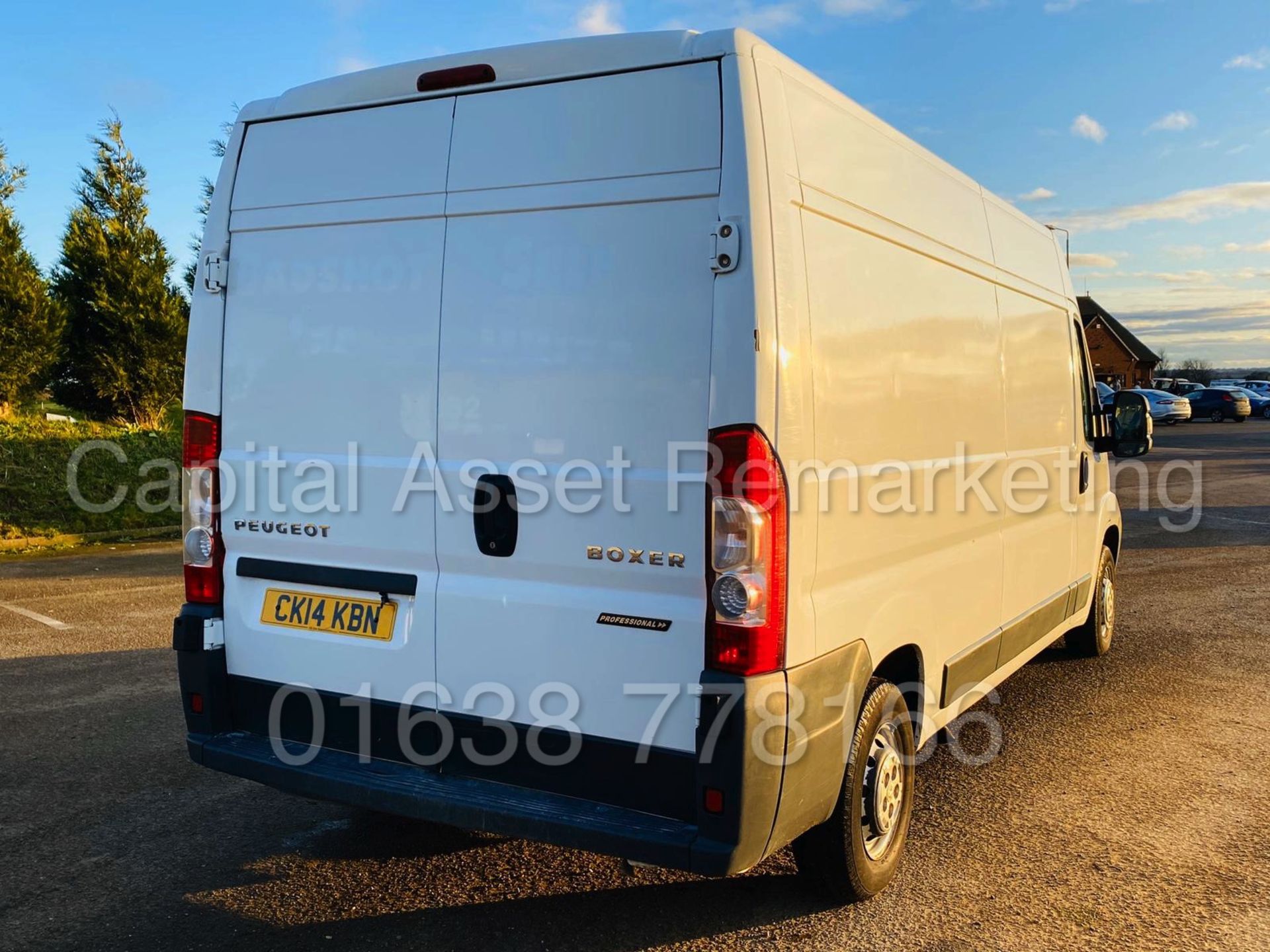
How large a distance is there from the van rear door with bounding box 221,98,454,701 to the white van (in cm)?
1

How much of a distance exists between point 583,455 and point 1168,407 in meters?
46.2

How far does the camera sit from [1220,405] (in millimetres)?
49312

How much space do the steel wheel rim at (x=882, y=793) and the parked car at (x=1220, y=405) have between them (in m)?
51.5

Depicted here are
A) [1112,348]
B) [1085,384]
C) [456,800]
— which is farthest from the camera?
[1112,348]

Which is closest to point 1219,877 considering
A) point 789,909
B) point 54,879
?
point 789,909

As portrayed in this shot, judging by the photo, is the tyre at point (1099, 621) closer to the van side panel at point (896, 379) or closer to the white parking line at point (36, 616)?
the van side panel at point (896, 379)

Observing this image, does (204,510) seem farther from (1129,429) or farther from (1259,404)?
(1259,404)

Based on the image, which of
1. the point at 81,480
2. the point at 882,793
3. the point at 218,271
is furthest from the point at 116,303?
the point at 882,793

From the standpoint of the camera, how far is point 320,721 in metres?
3.87

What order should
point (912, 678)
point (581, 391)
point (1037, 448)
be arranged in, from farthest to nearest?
point (1037, 448) < point (912, 678) < point (581, 391)

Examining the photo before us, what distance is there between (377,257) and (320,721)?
161 cm

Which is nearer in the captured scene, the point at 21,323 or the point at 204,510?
the point at 204,510

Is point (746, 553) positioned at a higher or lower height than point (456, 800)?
higher

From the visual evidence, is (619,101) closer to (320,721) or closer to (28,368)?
(320,721)
